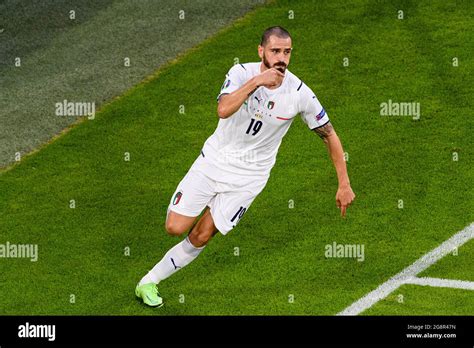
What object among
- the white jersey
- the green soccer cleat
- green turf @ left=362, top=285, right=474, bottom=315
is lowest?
Result: green turf @ left=362, top=285, right=474, bottom=315

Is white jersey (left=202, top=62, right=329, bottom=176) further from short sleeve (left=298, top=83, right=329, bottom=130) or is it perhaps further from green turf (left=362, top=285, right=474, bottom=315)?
green turf (left=362, top=285, right=474, bottom=315)

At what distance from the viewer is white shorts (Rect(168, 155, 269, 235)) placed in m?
12.9

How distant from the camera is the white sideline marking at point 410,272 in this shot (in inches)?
512

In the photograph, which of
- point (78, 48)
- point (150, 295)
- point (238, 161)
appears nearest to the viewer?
point (238, 161)

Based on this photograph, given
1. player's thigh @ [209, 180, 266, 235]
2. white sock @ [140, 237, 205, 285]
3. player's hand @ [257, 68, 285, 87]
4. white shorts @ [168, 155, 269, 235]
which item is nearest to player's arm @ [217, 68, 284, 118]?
player's hand @ [257, 68, 285, 87]

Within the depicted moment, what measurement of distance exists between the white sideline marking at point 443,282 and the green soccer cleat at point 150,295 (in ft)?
9.00

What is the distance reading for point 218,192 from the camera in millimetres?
12945

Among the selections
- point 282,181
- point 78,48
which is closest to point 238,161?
point 282,181

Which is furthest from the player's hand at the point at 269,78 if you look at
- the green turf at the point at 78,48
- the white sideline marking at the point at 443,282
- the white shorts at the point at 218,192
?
the green turf at the point at 78,48

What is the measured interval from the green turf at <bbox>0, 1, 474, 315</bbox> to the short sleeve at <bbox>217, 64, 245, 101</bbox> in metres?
2.45

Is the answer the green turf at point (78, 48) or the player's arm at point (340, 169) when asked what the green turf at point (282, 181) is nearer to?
the green turf at point (78, 48)

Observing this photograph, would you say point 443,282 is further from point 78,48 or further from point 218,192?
point 78,48

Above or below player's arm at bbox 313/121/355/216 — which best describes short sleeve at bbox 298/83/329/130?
A: above

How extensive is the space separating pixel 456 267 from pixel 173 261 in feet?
10.5
